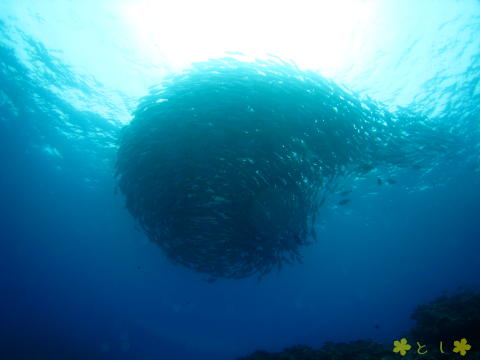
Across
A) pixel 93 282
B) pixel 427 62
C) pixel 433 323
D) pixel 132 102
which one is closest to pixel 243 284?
pixel 93 282

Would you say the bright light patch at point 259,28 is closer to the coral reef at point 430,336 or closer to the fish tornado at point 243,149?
the fish tornado at point 243,149

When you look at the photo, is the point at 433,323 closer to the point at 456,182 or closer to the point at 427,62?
the point at 427,62

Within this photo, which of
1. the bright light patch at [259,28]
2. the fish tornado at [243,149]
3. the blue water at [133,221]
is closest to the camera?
the fish tornado at [243,149]

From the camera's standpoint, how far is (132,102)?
12.3m

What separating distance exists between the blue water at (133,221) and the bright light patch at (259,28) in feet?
0.15

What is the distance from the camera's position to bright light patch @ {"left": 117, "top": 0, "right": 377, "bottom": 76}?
8828 millimetres

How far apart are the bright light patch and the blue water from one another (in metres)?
0.05

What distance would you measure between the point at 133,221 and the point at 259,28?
16574mm

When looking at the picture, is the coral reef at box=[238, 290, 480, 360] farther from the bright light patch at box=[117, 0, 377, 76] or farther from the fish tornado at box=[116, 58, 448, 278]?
the bright light patch at box=[117, 0, 377, 76]

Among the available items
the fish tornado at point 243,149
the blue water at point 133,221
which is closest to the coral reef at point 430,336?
the fish tornado at point 243,149

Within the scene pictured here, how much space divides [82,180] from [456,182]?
25.8 m

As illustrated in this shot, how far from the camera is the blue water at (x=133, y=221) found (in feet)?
31.0

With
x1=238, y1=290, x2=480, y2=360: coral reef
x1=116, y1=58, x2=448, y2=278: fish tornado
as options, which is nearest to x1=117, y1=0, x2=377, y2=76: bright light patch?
x1=116, y1=58, x2=448, y2=278: fish tornado

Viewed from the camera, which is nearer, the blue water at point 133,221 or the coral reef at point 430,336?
the coral reef at point 430,336
